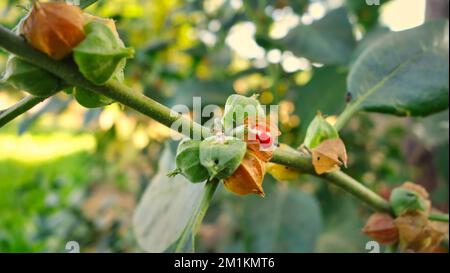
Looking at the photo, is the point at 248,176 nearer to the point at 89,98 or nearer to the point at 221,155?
the point at 221,155

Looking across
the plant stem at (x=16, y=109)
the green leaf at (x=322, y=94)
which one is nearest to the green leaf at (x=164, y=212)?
the plant stem at (x=16, y=109)

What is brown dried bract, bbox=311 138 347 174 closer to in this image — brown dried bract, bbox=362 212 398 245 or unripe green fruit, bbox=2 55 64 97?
brown dried bract, bbox=362 212 398 245

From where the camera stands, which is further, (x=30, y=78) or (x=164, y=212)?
(x=164, y=212)

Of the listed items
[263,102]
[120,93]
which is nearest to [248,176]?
[120,93]

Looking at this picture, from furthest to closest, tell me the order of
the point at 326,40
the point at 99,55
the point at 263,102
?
the point at 263,102 → the point at 326,40 → the point at 99,55
